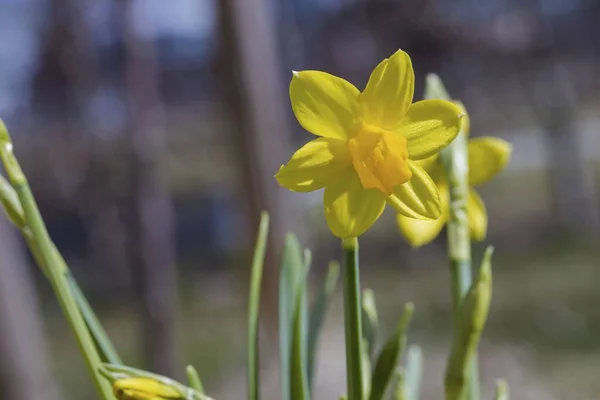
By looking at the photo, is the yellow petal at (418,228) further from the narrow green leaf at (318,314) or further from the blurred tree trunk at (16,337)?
the blurred tree trunk at (16,337)

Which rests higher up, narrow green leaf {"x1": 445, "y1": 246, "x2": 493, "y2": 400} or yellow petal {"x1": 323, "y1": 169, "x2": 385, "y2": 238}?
yellow petal {"x1": 323, "y1": 169, "x2": 385, "y2": 238}

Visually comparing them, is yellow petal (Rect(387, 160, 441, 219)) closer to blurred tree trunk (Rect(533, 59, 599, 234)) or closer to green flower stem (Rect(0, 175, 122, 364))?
green flower stem (Rect(0, 175, 122, 364))

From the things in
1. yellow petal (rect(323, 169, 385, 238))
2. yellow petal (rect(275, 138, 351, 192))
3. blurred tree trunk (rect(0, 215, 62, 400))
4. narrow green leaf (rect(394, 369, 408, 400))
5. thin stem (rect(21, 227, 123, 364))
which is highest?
yellow petal (rect(275, 138, 351, 192))

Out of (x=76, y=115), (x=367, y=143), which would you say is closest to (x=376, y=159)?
(x=367, y=143)

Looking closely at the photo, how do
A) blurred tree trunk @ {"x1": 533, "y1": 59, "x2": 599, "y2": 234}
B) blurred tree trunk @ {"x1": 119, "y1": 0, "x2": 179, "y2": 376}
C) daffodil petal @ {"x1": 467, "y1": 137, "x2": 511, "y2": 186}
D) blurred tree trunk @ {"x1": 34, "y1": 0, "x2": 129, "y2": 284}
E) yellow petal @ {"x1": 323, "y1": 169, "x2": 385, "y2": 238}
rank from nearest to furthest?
yellow petal @ {"x1": 323, "y1": 169, "x2": 385, "y2": 238}
daffodil petal @ {"x1": 467, "y1": 137, "x2": 511, "y2": 186}
blurred tree trunk @ {"x1": 119, "y1": 0, "x2": 179, "y2": 376}
blurred tree trunk @ {"x1": 34, "y1": 0, "x2": 129, "y2": 284}
blurred tree trunk @ {"x1": 533, "y1": 59, "x2": 599, "y2": 234}

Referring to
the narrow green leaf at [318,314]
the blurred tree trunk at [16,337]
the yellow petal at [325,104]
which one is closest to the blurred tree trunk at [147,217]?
the blurred tree trunk at [16,337]

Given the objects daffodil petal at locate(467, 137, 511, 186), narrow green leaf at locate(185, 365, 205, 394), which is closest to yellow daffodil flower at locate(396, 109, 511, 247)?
daffodil petal at locate(467, 137, 511, 186)

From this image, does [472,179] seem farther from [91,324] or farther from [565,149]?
[565,149]
